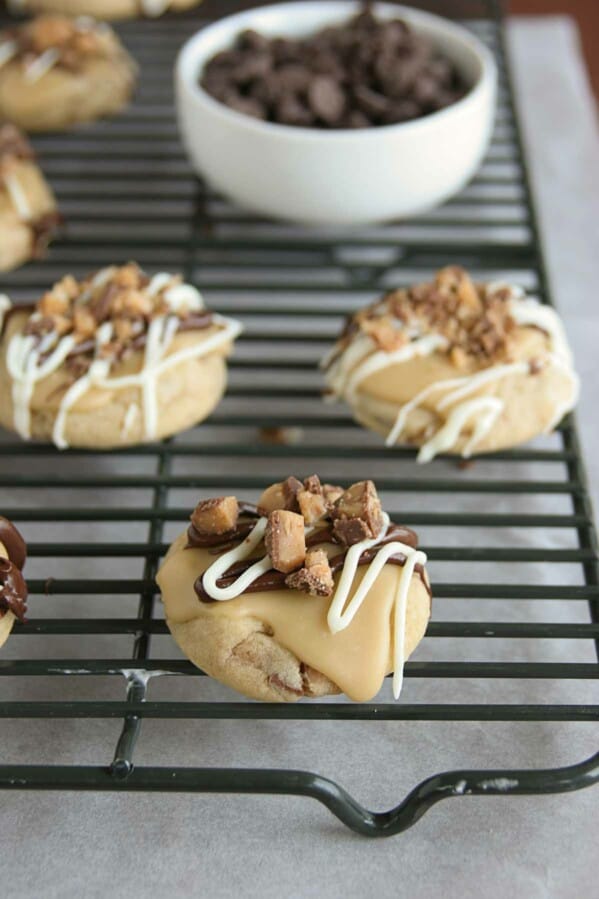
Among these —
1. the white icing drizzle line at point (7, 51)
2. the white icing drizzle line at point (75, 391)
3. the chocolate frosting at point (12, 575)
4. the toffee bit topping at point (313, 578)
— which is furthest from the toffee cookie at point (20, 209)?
the toffee bit topping at point (313, 578)

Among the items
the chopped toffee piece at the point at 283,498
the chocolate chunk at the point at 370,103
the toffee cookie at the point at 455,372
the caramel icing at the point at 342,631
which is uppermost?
the chocolate chunk at the point at 370,103

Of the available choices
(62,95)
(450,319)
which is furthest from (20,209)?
(450,319)

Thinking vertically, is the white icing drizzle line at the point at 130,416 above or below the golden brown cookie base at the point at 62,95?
below

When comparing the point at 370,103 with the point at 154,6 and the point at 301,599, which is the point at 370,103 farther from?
the point at 301,599

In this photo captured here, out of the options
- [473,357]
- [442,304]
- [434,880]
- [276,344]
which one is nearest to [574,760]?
[434,880]

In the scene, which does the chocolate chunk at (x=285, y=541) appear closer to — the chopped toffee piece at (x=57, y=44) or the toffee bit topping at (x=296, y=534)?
the toffee bit topping at (x=296, y=534)

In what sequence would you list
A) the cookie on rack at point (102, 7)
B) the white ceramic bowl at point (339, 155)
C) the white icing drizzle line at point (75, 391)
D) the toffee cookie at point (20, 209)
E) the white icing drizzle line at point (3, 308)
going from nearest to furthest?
the white icing drizzle line at point (75, 391) → the white icing drizzle line at point (3, 308) → the white ceramic bowl at point (339, 155) → the toffee cookie at point (20, 209) → the cookie on rack at point (102, 7)
